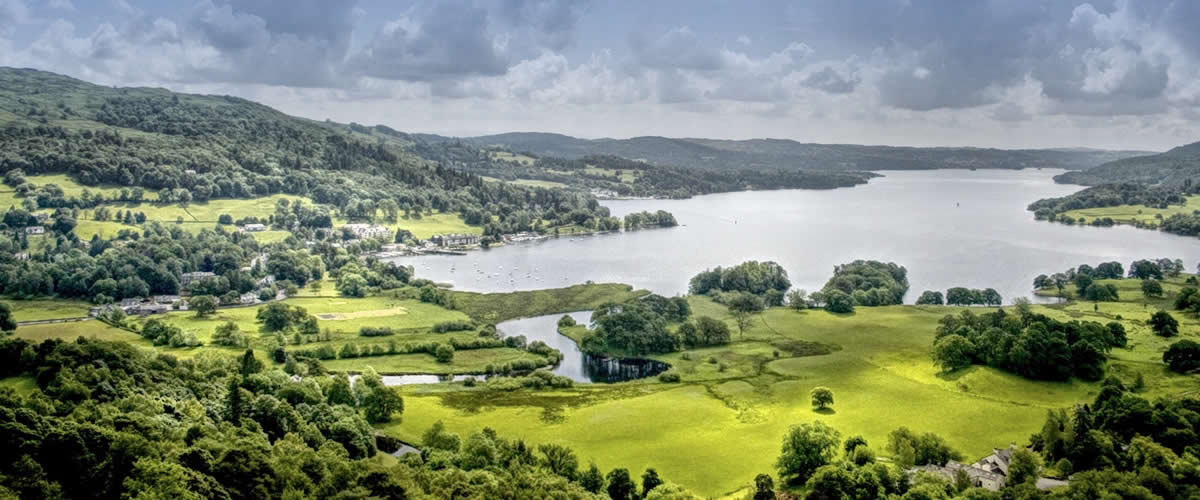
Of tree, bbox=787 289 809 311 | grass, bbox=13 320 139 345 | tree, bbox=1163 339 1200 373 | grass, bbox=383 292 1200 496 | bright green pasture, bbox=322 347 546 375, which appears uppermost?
tree, bbox=1163 339 1200 373

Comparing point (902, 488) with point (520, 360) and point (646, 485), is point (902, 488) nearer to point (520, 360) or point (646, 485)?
point (646, 485)

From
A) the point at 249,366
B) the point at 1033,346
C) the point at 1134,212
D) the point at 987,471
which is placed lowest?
the point at 987,471

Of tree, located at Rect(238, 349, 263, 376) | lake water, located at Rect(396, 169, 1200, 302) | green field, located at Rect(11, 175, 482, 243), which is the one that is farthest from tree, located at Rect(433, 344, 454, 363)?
green field, located at Rect(11, 175, 482, 243)

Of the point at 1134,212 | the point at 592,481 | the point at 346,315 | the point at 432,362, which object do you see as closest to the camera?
the point at 592,481

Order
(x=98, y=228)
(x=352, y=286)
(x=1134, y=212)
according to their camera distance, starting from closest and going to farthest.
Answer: (x=352, y=286), (x=98, y=228), (x=1134, y=212)

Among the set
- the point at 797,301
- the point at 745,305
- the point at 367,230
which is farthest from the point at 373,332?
the point at 367,230

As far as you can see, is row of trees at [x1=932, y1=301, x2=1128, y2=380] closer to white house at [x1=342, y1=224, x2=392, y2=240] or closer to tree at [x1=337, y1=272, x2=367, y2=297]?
tree at [x1=337, y1=272, x2=367, y2=297]

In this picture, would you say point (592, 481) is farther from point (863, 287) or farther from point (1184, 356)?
point (863, 287)
